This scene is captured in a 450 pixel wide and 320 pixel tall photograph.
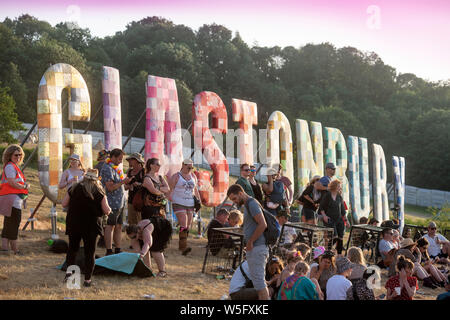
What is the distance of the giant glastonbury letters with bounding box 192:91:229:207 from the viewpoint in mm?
11797

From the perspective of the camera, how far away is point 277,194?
10.6m

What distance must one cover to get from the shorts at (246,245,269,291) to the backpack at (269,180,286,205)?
4.59m

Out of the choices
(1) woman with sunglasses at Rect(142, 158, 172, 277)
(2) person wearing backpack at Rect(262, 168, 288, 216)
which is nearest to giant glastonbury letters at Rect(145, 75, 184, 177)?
(2) person wearing backpack at Rect(262, 168, 288, 216)

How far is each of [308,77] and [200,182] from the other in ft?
157

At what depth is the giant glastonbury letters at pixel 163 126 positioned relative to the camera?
11.0 metres

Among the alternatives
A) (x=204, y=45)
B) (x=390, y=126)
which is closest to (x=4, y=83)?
(x=204, y=45)

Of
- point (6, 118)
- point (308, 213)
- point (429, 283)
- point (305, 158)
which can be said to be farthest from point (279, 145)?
point (6, 118)

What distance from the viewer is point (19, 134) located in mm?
28906

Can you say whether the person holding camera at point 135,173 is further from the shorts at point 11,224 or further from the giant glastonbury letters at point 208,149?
the giant glastonbury letters at point 208,149

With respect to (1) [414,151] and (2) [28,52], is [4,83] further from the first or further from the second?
(1) [414,151]

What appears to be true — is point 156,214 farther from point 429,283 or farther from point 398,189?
point 398,189

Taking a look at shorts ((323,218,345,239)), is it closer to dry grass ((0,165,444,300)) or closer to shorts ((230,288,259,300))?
dry grass ((0,165,444,300))

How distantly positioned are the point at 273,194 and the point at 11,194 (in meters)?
5.12
